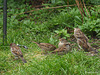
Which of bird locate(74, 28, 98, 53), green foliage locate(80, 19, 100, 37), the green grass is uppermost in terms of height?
green foliage locate(80, 19, 100, 37)

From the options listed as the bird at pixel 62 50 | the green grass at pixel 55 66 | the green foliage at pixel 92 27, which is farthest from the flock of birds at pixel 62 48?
the green foliage at pixel 92 27

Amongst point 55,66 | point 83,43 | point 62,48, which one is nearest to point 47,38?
point 62,48

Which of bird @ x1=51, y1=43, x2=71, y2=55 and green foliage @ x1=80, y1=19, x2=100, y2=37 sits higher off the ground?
green foliage @ x1=80, y1=19, x2=100, y2=37

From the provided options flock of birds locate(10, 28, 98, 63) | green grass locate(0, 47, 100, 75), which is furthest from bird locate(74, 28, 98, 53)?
green grass locate(0, 47, 100, 75)

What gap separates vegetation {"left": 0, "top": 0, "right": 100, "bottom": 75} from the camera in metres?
4.67

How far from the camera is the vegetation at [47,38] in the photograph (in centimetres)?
467

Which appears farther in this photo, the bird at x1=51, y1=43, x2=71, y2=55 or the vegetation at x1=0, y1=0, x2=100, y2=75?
the bird at x1=51, y1=43, x2=71, y2=55

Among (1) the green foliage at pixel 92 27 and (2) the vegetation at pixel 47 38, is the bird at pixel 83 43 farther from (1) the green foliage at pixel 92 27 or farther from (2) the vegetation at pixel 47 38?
(1) the green foliage at pixel 92 27

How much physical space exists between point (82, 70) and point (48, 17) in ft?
18.2

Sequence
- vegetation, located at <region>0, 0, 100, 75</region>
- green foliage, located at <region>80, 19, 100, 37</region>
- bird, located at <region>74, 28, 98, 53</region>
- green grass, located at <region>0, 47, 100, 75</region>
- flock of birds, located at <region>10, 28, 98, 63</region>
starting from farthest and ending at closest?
green foliage, located at <region>80, 19, 100, 37</region> → bird, located at <region>74, 28, 98, 53</region> → flock of birds, located at <region>10, 28, 98, 63</region> → vegetation, located at <region>0, 0, 100, 75</region> → green grass, located at <region>0, 47, 100, 75</region>

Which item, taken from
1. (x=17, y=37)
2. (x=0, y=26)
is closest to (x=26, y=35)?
(x=17, y=37)

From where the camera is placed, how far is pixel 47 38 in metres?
7.80

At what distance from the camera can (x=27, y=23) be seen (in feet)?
28.9

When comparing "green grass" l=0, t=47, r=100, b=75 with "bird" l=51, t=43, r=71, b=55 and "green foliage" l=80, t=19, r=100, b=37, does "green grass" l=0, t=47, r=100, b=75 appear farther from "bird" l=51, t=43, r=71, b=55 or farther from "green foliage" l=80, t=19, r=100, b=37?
"green foliage" l=80, t=19, r=100, b=37
